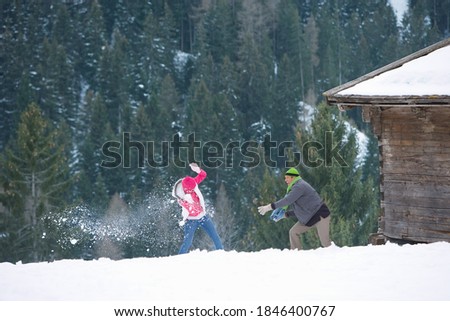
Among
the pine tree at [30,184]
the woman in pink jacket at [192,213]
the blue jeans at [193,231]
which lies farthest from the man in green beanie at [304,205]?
the pine tree at [30,184]

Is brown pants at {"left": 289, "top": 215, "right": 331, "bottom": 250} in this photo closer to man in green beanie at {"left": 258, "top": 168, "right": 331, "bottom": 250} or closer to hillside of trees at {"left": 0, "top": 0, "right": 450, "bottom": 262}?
man in green beanie at {"left": 258, "top": 168, "right": 331, "bottom": 250}

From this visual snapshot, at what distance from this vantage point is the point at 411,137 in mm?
Result: 12547

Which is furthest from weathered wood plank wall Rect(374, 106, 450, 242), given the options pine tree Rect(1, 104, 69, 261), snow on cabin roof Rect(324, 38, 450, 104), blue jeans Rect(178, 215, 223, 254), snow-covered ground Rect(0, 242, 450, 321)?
pine tree Rect(1, 104, 69, 261)

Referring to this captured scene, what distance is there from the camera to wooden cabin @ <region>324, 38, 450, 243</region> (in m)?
12.0

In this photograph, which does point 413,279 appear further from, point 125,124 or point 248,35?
point 248,35

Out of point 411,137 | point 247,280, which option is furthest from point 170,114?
point 247,280

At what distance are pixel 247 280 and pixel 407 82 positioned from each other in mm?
5066

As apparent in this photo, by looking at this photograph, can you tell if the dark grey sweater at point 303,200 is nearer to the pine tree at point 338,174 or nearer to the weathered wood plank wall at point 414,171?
the weathered wood plank wall at point 414,171

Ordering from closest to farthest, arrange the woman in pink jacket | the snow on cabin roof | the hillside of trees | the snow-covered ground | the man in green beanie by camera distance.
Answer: the snow-covered ground → the man in green beanie → the snow on cabin roof → the woman in pink jacket → the hillside of trees

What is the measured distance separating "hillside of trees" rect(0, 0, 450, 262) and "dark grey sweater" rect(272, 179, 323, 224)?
81.0 ft

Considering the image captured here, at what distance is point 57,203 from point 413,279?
1825 inches

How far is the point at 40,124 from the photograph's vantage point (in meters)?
52.8

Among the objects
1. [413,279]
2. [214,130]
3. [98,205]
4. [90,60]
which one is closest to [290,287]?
[413,279]

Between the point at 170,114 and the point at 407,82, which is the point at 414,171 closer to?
the point at 407,82
